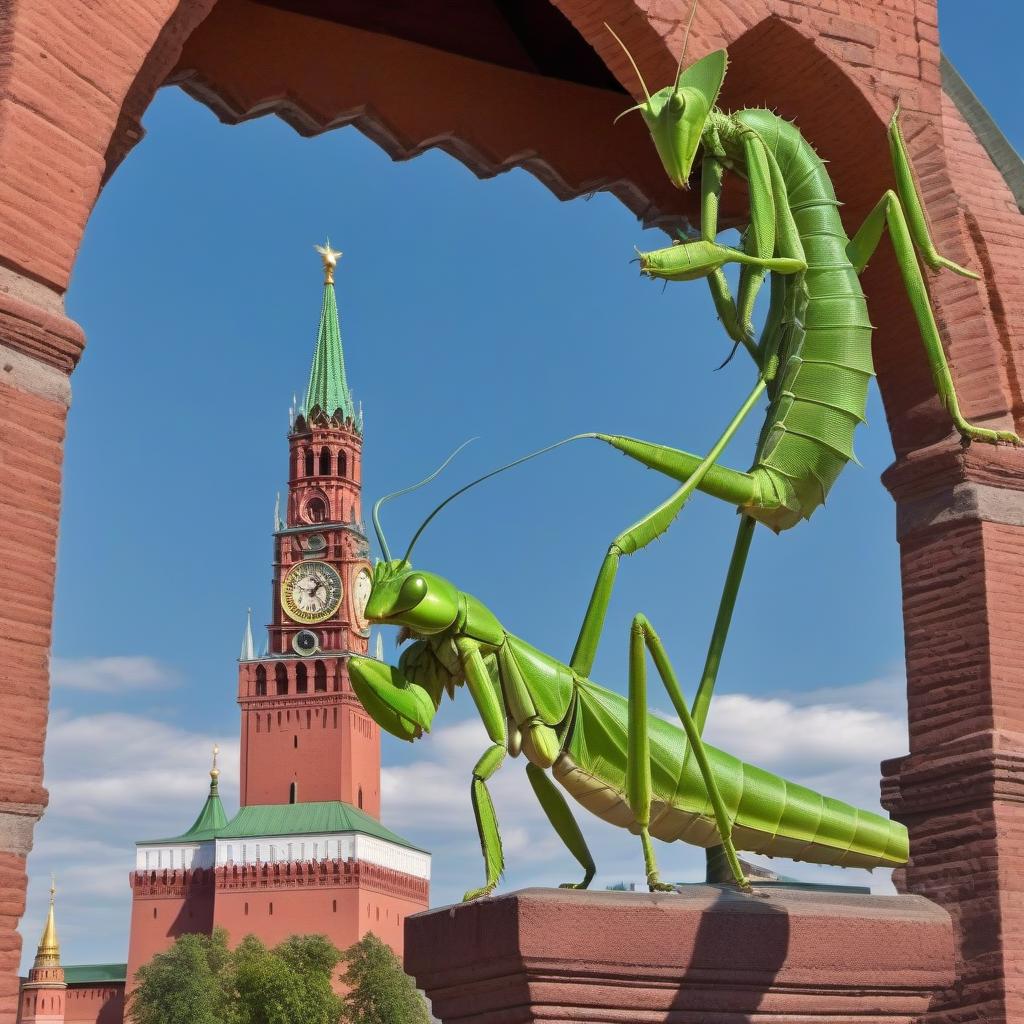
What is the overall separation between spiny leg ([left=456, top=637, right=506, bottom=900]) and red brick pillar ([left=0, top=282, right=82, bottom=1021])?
1.40 metres

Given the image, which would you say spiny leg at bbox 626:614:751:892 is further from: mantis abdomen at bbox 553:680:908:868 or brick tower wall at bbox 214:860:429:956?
brick tower wall at bbox 214:860:429:956

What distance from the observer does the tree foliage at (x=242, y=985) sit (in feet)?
200

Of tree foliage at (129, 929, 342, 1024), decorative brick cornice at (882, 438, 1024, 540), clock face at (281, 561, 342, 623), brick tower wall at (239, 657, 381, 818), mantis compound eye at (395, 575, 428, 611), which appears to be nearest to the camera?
mantis compound eye at (395, 575, 428, 611)

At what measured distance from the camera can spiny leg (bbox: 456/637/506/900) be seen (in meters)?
5.02

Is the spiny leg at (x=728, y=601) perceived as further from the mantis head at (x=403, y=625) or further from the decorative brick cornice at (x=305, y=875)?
the decorative brick cornice at (x=305, y=875)

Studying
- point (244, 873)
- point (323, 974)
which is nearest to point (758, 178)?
point (323, 974)

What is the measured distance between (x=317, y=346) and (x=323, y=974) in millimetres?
34575

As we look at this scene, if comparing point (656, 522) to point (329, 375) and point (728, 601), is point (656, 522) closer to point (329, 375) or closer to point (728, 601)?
point (728, 601)

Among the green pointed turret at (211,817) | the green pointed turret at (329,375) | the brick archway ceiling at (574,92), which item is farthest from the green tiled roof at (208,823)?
the brick archway ceiling at (574,92)

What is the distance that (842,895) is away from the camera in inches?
220

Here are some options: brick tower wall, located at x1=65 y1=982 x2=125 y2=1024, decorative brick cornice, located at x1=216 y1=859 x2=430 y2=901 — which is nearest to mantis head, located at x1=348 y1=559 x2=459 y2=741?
decorative brick cornice, located at x1=216 y1=859 x2=430 y2=901

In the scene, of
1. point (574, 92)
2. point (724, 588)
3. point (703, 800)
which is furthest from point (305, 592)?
point (703, 800)

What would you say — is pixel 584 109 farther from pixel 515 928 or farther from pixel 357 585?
pixel 357 585

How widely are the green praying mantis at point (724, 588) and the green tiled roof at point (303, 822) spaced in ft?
239
